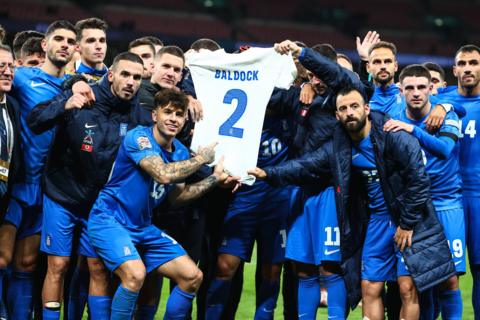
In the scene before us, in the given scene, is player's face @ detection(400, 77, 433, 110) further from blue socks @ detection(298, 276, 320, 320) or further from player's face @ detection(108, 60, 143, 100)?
player's face @ detection(108, 60, 143, 100)

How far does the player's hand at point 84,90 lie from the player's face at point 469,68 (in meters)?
2.69

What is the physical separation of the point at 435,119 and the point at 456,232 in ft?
2.58

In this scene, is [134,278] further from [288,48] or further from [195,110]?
[288,48]

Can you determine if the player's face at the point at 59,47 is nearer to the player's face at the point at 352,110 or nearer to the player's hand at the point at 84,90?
the player's hand at the point at 84,90

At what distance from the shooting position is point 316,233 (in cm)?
609

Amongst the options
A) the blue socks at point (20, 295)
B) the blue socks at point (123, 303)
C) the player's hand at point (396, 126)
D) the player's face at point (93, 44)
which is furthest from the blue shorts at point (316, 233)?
the player's face at point (93, 44)

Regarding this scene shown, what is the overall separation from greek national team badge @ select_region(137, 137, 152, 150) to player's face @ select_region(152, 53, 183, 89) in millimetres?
780

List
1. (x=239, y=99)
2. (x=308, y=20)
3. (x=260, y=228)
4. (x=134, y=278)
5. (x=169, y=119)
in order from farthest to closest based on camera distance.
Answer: (x=308, y=20), (x=260, y=228), (x=239, y=99), (x=169, y=119), (x=134, y=278)

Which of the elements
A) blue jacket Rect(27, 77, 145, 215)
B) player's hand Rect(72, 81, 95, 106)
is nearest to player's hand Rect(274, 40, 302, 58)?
blue jacket Rect(27, 77, 145, 215)

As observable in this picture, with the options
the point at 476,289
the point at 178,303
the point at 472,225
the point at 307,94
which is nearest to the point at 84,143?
the point at 178,303

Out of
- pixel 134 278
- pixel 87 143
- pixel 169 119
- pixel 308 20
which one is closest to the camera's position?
pixel 134 278

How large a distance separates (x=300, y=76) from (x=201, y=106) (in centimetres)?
95

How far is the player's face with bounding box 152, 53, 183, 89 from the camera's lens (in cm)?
621

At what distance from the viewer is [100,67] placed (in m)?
6.84
